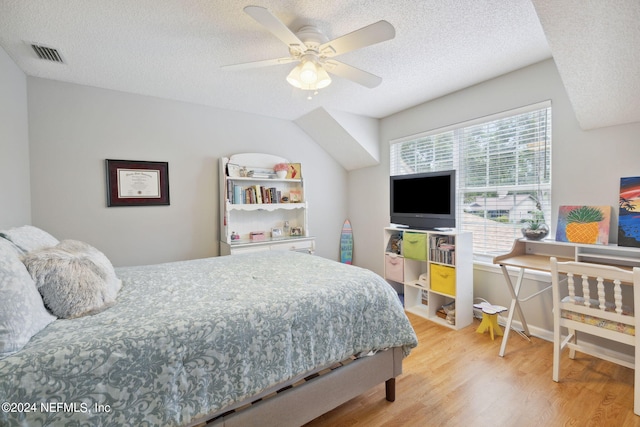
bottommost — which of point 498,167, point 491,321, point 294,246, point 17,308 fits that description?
point 491,321

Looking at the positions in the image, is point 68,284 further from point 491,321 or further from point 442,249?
point 491,321

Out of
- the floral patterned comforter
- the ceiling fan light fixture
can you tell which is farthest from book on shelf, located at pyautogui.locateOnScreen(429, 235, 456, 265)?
the ceiling fan light fixture

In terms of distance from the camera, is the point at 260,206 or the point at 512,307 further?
the point at 260,206

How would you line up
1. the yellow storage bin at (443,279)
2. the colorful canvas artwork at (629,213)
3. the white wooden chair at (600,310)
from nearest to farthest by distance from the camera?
the white wooden chair at (600,310), the colorful canvas artwork at (629,213), the yellow storage bin at (443,279)

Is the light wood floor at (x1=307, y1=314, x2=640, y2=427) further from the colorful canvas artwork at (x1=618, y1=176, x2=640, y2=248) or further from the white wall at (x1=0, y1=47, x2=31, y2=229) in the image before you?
the white wall at (x1=0, y1=47, x2=31, y2=229)

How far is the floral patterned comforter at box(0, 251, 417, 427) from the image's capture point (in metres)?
0.95

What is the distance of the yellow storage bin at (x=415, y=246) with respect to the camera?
3.07 m

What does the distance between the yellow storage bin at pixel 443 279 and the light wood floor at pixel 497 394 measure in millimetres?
597

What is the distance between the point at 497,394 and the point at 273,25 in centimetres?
258

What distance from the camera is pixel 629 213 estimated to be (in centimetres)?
204

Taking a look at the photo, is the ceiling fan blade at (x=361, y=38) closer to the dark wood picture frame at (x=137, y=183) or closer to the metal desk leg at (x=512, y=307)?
the metal desk leg at (x=512, y=307)

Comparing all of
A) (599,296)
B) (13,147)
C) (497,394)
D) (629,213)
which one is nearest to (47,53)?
(13,147)

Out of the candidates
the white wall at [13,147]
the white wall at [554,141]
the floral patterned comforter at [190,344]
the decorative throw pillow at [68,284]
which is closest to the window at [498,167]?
the white wall at [554,141]

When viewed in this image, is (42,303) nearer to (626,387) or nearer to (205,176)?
(205,176)
